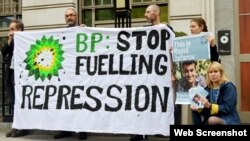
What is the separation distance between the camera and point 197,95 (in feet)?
17.7

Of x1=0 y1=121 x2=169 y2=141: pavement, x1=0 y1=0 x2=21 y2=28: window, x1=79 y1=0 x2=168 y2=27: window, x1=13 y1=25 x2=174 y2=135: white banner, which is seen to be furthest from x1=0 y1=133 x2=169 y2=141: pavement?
x1=0 y1=0 x2=21 y2=28: window

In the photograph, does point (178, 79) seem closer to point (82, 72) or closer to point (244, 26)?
point (82, 72)

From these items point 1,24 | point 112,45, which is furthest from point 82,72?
point 1,24

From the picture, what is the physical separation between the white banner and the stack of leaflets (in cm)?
84

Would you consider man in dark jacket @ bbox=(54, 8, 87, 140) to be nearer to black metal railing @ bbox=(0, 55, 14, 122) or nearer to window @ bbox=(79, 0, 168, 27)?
black metal railing @ bbox=(0, 55, 14, 122)

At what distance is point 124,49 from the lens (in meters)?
6.68

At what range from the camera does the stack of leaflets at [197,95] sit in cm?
532

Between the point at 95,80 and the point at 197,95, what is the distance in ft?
6.28

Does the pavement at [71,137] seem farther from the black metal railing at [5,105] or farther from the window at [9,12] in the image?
the window at [9,12]

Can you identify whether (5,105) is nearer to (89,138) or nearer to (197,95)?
(89,138)

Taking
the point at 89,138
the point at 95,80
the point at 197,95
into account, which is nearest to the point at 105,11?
the point at 95,80

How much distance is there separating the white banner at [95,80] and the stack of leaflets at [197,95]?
33.1 inches

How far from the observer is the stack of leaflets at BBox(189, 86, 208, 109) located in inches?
210

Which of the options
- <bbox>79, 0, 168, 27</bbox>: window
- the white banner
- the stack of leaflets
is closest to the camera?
the stack of leaflets
